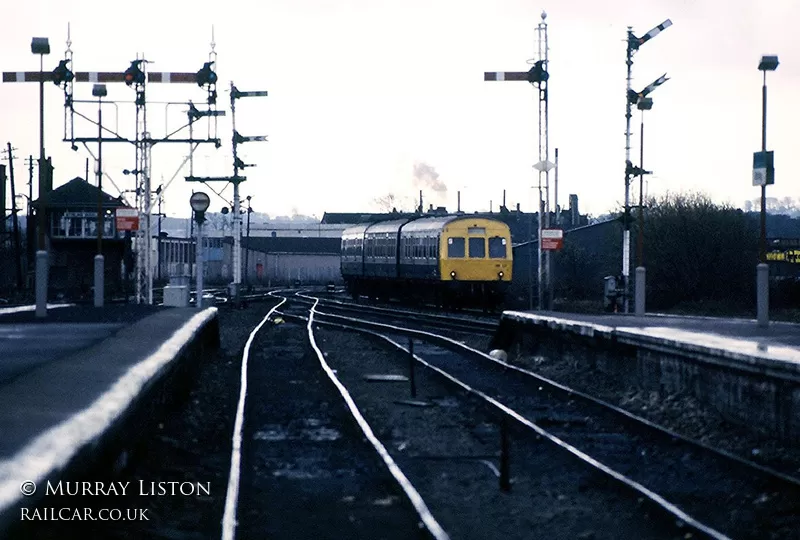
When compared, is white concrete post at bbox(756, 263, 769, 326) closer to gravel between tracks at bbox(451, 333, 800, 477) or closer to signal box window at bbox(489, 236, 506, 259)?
gravel between tracks at bbox(451, 333, 800, 477)

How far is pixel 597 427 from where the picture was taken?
529 inches

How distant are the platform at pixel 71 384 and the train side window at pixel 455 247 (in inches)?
801

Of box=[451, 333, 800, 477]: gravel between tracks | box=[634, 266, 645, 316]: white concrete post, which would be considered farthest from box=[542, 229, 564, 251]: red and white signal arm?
box=[451, 333, 800, 477]: gravel between tracks

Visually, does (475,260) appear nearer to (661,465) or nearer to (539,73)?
(539,73)

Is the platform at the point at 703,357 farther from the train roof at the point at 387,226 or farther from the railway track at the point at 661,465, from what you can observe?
the train roof at the point at 387,226

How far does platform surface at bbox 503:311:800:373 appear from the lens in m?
13.3

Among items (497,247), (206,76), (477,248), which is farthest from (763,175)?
(497,247)

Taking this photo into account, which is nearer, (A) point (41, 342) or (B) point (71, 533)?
(B) point (71, 533)

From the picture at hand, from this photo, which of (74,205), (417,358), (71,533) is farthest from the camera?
(74,205)

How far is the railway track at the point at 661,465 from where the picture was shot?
8.69 m

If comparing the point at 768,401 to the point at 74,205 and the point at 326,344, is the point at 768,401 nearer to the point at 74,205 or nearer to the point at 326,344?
the point at 326,344

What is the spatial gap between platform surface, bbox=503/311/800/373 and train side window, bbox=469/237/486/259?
17.8 m

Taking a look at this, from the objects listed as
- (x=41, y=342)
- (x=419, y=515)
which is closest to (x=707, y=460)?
(x=419, y=515)

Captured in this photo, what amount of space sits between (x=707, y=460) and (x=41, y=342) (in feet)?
29.1
